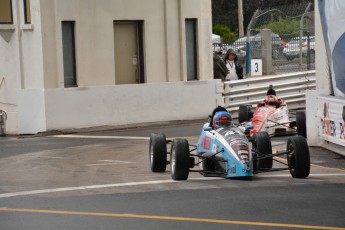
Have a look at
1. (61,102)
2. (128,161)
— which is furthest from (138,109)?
(128,161)

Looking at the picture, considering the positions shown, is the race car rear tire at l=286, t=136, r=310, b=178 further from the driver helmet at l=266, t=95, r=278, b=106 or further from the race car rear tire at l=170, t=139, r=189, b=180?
the driver helmet at l=266, t=95, r=278, b=106

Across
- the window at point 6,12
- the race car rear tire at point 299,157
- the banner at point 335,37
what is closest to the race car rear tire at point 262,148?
the race car rear tire at point 299,157

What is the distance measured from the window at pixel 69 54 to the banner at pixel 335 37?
877cm

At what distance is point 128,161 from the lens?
1964cm

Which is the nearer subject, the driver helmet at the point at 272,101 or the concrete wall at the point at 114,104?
the driver helmet at the point at 272,101

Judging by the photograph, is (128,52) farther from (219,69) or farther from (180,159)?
(180,159)

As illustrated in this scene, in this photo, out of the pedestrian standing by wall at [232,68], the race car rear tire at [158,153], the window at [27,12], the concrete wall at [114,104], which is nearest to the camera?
the race car rear tire at [158,153]

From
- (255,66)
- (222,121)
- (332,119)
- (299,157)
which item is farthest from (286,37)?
(299,157)

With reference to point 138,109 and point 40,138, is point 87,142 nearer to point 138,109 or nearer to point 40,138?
point 40,138

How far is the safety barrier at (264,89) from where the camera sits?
29.5m

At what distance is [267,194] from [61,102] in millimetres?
13196

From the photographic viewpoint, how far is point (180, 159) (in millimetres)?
15656

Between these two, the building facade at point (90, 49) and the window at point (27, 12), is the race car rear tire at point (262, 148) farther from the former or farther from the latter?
the window at point (27, 12)

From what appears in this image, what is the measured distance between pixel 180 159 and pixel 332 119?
5382 millimetres
